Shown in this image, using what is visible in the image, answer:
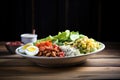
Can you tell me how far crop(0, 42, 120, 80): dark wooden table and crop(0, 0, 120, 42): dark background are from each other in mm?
1814

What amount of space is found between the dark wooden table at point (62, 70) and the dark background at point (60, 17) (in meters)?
1.81

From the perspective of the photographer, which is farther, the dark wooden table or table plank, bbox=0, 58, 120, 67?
table plank, bbox=0, 58, 120, 67

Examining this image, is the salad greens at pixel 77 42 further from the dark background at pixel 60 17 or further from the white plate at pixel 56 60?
the dark background at pixel 60 17

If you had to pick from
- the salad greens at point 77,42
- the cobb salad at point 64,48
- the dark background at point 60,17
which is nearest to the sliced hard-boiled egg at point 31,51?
the cobb salad at point 64,48

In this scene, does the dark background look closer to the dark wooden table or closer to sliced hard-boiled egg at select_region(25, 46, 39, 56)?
the dark wooden table

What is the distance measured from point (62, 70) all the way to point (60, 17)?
2.16 m

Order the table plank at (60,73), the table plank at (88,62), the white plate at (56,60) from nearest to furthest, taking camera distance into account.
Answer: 1. the table plank at (60,73)
2. the white plate at (56,60)
3. the table plank at (88,62)

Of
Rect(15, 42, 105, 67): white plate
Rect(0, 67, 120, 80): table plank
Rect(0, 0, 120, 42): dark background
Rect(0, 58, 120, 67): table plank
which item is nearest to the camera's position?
Rect(0, 67, 120, 80): table plank

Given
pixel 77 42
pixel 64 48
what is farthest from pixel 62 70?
pixel 77 42

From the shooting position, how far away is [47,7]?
382 cm

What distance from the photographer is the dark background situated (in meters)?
3.81

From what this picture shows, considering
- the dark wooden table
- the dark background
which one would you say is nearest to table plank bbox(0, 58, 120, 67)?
the dark wooden table

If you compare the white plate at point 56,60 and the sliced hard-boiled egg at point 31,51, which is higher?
the sliced hard-boiled egg at point 31,51

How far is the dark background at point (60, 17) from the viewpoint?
3807mm
